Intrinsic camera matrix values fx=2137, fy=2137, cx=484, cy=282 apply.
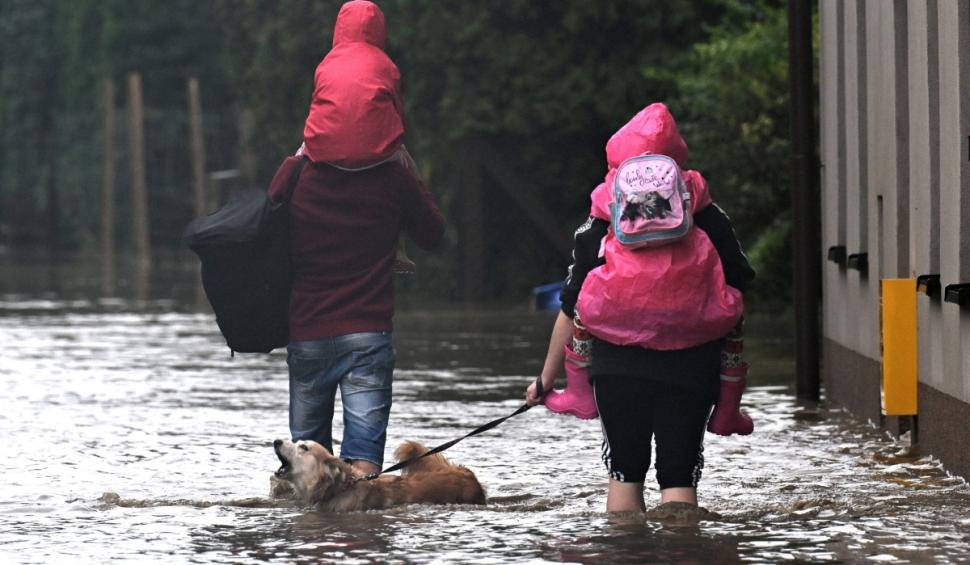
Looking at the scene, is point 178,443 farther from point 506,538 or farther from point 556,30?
point 556,30

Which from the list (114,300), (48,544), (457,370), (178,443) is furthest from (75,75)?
(48,544)

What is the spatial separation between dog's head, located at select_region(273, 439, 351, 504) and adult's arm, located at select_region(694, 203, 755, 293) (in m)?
1.82

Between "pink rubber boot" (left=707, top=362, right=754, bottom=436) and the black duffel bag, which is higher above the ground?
the black duffel bag

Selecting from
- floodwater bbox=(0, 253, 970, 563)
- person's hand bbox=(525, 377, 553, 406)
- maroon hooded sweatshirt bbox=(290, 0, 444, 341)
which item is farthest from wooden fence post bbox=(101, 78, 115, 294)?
person's hand bbox=(525, 377, 553, 406)

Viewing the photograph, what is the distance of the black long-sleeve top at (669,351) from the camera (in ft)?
24.4

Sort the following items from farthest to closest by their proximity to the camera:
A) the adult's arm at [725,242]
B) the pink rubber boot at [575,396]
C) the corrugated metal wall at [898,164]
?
the corrugated metal wall at [898,164]
the pink rubber boot at [575,396]
the adult's arm at [725,242]

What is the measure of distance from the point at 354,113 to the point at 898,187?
4415 mm

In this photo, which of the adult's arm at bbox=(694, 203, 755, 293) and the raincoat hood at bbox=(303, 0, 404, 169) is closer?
the adult's arm at bbox=(694, 203, 755, 293)

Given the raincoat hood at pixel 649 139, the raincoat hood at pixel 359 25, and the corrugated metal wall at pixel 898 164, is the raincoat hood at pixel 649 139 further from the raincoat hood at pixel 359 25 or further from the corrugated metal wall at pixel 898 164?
the corrugated metal wall at pixel 898 164

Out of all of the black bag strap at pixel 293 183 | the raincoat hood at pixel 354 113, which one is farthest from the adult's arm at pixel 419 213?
the black bag strap at pixel 293 183

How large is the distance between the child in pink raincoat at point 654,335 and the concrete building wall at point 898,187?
240 centimetres

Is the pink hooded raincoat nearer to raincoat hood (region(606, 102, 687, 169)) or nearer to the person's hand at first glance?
raincoat hood (region(606, 102, 687, 169))

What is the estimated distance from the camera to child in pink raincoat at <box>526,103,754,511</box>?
7395mm

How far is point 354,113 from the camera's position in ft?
27.9
